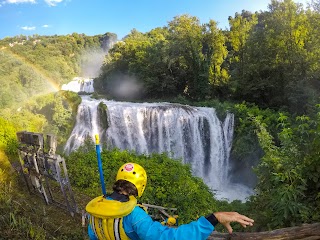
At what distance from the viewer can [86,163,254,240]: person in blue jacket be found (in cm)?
195

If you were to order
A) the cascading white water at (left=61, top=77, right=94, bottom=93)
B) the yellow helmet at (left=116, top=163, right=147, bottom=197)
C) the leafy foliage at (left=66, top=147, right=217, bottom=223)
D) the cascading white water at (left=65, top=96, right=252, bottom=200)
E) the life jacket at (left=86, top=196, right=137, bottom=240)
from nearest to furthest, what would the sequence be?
the life jacket at (left=86, top=196, right=137, bottom=240) < the yellow helmet at (left=116, top=163, right=147, bottom=197) < the leafy foliage at (left=66, top=147, right=217, bottom=223) < the cascading white water at (left=65, top=96, right=252, bottom=200) < the cascading white water at (left=61, top=77, right=94, bottom=93)

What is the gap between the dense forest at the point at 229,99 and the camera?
5160mm

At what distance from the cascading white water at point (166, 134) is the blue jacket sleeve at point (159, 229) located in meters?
17.7

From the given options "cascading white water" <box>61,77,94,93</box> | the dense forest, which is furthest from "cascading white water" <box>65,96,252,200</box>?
"cascading white water" <box>61,77,94,93</box>

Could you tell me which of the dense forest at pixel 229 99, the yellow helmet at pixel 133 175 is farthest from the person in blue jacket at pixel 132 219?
the dense forest at pixel 229 99

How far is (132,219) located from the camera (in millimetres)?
2057

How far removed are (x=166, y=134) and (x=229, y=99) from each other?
9.70m

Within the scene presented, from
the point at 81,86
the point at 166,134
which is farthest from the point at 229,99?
the point at 81,86

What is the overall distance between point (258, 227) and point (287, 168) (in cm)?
127

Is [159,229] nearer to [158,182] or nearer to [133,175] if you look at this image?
[133,175]

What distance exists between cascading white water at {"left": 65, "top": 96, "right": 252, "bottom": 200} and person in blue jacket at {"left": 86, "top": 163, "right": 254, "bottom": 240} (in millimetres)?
17560

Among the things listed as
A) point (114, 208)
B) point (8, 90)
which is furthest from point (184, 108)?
point (114, 208)

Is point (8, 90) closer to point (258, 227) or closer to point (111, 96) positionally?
point (111, 96)

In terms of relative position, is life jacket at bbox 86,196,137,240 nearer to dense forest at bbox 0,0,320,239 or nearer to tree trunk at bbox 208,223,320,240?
tree trunk at bbox 208,223,320,240
